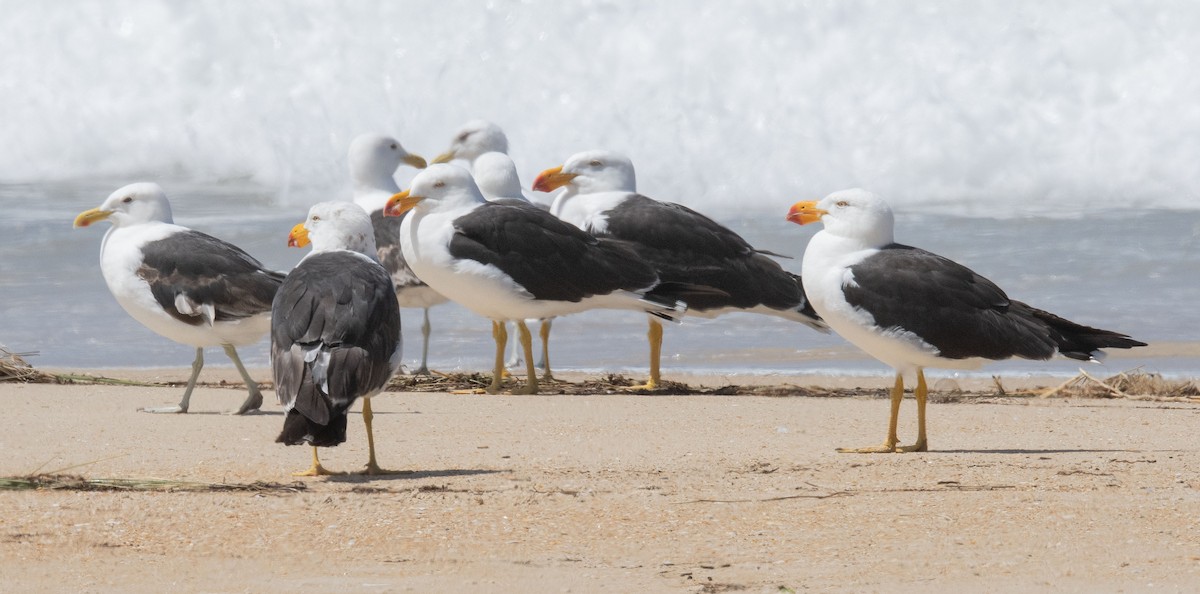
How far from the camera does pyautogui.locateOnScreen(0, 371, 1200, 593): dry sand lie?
4574mm

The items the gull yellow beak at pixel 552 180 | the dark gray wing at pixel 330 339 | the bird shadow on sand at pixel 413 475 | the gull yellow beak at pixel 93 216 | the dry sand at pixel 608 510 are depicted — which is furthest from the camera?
the gull yellow beak at pixel 552 180

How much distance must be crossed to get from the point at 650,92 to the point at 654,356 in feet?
35.5

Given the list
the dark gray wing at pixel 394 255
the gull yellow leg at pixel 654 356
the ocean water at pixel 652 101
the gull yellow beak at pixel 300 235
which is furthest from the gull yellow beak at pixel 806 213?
the ocean water at pixel 652 101

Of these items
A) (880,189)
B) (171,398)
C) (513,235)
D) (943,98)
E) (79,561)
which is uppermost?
(943,98)

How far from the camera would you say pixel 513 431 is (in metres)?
7.53

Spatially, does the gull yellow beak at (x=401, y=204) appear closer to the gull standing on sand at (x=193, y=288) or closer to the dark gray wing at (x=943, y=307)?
the gull standing on sand at (x=193, y=288)

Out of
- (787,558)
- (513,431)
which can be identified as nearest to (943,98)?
(513,431)

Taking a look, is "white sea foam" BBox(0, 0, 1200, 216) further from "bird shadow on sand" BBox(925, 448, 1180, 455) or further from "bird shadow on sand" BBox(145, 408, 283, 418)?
"bird shadow on sand" BBox(925, 448, 1180, 455)

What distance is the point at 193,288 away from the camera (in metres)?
8.09

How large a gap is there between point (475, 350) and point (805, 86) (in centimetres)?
938

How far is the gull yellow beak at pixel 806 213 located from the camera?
745 cm

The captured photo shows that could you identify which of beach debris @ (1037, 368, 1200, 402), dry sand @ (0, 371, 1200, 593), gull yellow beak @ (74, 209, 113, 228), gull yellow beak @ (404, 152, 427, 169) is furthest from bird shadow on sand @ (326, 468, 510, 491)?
gull yellow beak @ (404, 152, 427, 169)

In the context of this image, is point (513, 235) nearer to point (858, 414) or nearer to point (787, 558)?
point (858, 414)

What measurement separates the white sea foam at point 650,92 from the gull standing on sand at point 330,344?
1205 centimetres
